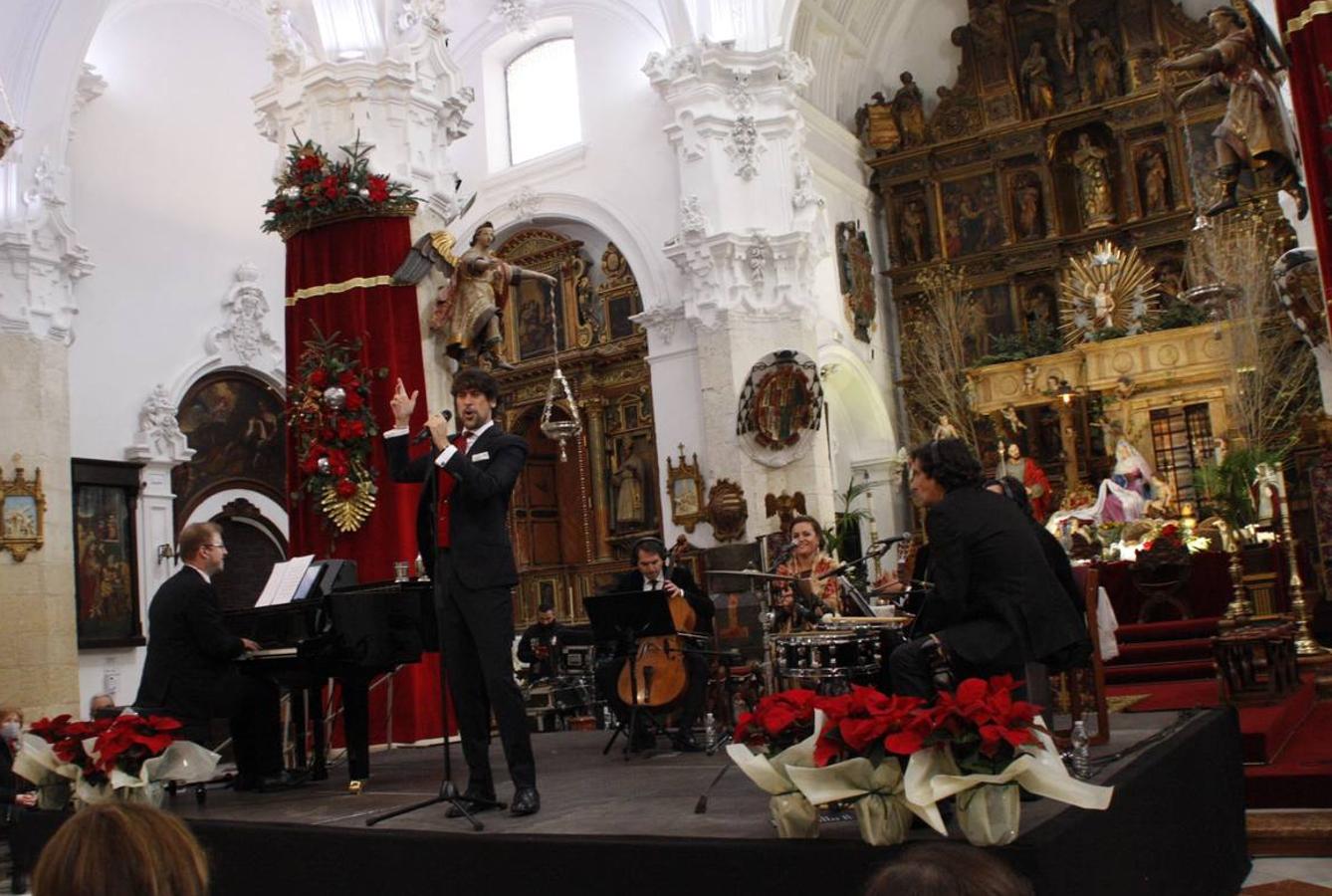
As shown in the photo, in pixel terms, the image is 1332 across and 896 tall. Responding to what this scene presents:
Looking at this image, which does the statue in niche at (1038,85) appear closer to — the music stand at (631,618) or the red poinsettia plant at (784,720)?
the music stand at (631,618)

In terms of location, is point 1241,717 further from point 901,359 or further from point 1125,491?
point 901,359

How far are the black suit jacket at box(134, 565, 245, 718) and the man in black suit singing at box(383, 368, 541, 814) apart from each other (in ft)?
5.83

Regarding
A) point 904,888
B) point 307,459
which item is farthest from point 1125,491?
point 904,888

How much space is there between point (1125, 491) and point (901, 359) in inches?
235

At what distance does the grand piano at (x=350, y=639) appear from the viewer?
21.9 feet

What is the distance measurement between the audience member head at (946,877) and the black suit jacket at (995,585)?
311cm

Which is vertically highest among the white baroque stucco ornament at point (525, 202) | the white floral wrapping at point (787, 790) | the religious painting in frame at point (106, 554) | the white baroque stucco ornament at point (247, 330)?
the white baroque stucco ornament at point (525, 202)

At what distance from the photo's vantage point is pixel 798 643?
19.2 ft

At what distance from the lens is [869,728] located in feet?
12.5

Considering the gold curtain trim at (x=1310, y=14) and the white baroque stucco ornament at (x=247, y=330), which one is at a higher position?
the white baroque stucco ornament at (x=247, y=330)

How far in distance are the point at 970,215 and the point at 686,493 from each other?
876 centimetres

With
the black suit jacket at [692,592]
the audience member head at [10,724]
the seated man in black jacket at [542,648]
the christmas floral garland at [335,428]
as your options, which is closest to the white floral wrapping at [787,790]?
the black suit jacket at [692,592]

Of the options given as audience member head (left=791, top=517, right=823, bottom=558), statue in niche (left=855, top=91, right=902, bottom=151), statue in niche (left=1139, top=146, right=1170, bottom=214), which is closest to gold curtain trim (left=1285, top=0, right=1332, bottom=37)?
audience member head (left=791, top=517, right=823, bottom=558)

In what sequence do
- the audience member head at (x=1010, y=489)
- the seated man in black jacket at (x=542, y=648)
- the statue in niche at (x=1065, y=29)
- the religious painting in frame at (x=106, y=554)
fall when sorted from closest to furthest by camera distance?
the audience member head at (x=1010, y=489), the seated man in black jacket at (x=542, y=648), the religious painting in frame at (x=106, y=554), the statue in niche at (x=1065, y=29)
